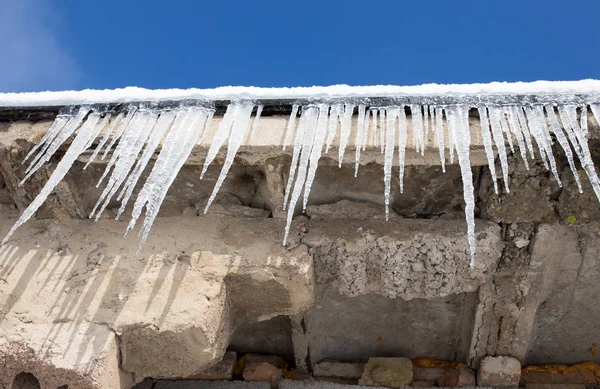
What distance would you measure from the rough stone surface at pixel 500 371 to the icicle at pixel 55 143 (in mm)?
2437

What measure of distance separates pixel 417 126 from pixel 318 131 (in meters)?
0.42

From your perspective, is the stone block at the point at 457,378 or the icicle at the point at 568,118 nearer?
the icicle at the point at 568,118

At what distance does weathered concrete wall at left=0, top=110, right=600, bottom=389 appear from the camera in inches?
93.5

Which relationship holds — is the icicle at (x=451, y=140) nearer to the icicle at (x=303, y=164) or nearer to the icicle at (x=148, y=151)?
the icicle at (x=303, y=164)

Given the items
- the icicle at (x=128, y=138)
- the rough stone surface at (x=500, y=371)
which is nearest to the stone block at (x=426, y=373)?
the rough stone surface at (x=500, y=371)

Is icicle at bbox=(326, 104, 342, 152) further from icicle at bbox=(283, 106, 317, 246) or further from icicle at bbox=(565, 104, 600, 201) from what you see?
icicle at bbox=(565, 104, 600, 201)

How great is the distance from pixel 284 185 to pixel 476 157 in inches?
33.6

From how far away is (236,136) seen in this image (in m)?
2.44

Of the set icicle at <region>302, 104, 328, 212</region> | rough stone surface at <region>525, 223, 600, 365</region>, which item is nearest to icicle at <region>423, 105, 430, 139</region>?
icicle at <region>302, 104, 328, 212</region>

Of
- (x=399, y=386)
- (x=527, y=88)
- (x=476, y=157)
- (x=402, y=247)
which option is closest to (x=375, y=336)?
(x=399, y=386)

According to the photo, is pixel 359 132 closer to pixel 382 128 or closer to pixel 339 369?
pixel 382 128

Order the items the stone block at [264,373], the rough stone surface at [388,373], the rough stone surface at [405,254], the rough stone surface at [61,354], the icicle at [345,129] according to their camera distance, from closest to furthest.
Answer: the rough stone surface at [61,354], the icicle at [345,129], the rough stone surface at [405,254], the rough stone surface at [388,373], the stone block at [264,373]

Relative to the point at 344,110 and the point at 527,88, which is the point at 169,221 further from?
the point at 527,88

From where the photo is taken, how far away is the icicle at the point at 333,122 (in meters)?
2.38
